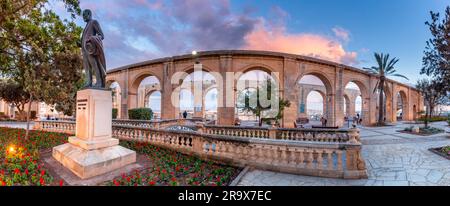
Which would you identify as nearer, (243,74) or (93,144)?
(93,144)

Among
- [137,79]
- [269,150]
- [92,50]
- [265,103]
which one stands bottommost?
[269,150]

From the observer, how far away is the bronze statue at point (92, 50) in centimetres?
522

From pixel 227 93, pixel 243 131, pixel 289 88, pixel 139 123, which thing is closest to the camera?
pixel 243 131

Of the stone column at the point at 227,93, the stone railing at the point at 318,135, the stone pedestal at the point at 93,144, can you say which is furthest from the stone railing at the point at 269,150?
the stone column at the point at 227,93

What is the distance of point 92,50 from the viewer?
528 centimetres

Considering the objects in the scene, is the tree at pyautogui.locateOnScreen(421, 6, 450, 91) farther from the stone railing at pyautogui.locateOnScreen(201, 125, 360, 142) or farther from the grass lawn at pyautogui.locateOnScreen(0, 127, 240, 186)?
the grass lawn at pyautogui.locateOnScreen(0, 127, 240, 186)

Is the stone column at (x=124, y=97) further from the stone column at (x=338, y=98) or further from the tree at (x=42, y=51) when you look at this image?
the stone column at (x=338, y=98)

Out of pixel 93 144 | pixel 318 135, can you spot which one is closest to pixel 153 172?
pixel 93 144

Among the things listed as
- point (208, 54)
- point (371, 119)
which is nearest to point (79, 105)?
point (208, 54)

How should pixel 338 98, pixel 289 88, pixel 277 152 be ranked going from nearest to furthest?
1. pixel 277 152
2. pixel 289 88
3. pixel 338 98

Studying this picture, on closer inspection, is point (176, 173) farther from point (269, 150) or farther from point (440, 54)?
point (440, 54)

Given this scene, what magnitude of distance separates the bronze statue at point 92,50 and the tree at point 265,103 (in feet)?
32.1

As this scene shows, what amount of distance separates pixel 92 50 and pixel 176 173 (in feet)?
13.6

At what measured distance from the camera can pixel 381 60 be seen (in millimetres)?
21156
